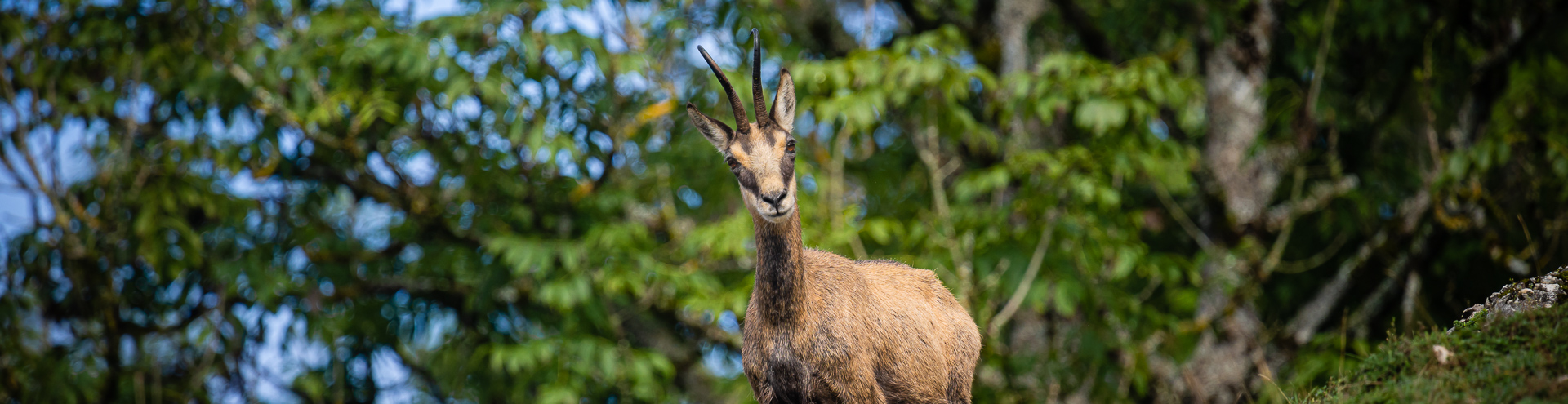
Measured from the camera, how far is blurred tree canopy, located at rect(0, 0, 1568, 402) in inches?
365

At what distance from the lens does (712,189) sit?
33.8ft

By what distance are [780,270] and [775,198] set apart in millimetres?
351

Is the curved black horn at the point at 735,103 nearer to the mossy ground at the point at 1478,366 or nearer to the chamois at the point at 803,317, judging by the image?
the chamois at the point at 803,317

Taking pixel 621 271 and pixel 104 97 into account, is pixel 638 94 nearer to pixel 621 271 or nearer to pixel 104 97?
pixel 621 271

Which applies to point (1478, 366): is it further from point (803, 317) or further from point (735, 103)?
point (735, 103)

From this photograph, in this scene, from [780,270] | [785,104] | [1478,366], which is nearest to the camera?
[1478,366]

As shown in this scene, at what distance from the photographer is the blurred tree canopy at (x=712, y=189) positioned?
9266mm

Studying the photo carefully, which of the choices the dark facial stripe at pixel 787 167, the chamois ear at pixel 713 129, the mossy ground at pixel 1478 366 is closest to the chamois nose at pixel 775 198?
the dark facial stripe at pixel 787 167

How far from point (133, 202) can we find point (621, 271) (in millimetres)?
5240

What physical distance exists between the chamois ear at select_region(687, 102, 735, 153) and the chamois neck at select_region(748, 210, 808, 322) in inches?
16.2

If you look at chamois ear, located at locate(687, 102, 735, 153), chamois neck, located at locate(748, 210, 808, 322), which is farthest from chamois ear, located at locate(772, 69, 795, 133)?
chamois neck, located at locate(748, 210, 808, 322)

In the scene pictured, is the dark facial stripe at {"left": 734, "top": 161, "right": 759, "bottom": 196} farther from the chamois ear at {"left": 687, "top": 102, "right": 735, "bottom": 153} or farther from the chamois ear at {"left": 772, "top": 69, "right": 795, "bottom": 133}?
the chamois ear at {"left": 772, "top": 69, "right": 795, "bottom": 133}

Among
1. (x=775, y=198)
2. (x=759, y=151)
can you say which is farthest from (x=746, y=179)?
(x=775, y=198)

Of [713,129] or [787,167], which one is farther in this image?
[713,129]
